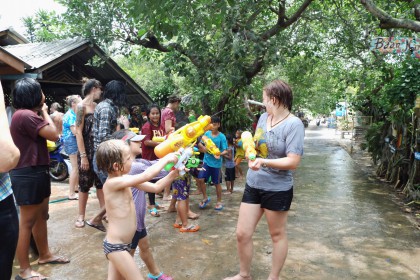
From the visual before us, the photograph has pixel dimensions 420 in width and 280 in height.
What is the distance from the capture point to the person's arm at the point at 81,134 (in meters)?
3.91

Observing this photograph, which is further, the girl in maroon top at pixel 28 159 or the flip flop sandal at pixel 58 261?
the flip flop sandal at pixel 58 261

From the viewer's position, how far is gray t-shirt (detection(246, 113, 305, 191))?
266 centimetres

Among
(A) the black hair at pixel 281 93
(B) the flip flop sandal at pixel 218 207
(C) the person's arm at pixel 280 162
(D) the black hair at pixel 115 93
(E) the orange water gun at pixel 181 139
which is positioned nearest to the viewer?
(E) the orange water gun at pixel 181 139

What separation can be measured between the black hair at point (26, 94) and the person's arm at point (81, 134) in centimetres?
91

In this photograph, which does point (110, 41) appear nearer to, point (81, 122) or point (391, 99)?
point (81, 122)

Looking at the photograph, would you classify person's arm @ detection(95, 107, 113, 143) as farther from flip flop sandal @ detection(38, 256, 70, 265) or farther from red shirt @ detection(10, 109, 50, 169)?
flip flop sandal @ detection(38, 256, 70, 265)

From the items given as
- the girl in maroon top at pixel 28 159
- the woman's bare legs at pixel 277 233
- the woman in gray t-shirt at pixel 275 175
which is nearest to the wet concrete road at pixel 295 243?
the woman's bare legs at pixel 277 233

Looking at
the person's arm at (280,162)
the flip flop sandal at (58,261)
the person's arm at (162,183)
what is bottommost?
the flip flop sandal at (58,261)

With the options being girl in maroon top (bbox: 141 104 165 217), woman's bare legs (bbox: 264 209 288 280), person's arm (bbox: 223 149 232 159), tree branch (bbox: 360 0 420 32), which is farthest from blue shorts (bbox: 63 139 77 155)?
tree branch (bbox: 360 0 420 32)

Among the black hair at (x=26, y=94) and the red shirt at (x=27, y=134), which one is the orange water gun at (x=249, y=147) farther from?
the black hair at (x=26, y=94)

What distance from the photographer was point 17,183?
2916 millimetres

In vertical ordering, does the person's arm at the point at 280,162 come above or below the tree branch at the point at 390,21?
below

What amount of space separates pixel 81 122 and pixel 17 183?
1186mm

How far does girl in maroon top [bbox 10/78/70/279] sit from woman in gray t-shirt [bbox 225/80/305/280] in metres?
1.79
